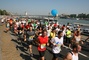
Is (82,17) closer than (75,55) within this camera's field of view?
No

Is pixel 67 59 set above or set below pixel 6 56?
above

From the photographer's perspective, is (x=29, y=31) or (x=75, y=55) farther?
(x=29, y=31)

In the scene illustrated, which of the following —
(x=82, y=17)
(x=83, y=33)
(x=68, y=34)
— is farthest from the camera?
(x=82, y=17)

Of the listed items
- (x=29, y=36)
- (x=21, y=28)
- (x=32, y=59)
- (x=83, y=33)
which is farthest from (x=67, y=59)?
(x=83, y=33)

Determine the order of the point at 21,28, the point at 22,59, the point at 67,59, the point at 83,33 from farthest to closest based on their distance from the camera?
the point at 83,33 → the point at 21,28 → the point at 22,59 → the point at 67,59

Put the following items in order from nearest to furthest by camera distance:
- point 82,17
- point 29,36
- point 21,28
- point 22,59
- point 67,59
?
point 67,59, point 22,59, point 29,36, point 21,28, point 82,17

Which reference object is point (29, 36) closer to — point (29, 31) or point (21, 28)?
point (29, 31)

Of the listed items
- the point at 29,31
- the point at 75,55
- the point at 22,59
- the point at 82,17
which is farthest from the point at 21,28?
the point at 82,17

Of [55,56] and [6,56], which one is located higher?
[55,56]

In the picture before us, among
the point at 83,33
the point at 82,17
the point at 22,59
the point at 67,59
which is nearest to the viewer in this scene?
the point at 67,59

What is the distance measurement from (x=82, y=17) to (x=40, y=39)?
152990 millimetres

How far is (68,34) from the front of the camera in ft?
43.7

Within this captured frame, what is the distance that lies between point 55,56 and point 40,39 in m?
0.91

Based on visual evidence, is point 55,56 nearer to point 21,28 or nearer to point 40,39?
point 40,39
